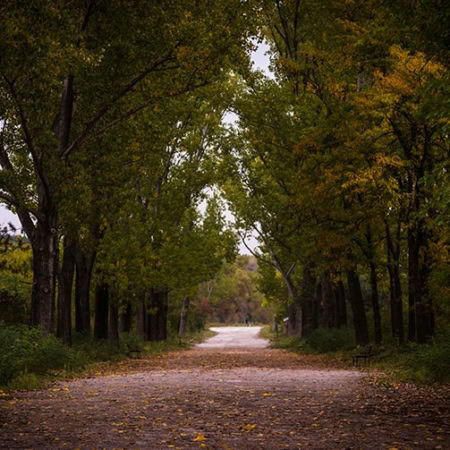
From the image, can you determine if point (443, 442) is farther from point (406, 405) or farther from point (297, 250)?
point (297, 250)

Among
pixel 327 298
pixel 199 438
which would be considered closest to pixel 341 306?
pixel 327 298

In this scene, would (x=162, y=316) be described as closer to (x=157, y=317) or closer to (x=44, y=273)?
(x=157, y=317)

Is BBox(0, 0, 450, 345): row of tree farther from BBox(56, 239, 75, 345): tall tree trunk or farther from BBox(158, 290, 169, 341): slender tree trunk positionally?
BBox(158, 290, 169, 341): slender tree trunk

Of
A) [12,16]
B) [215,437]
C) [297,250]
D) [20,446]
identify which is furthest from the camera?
[297,250]

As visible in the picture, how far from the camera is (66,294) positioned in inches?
854

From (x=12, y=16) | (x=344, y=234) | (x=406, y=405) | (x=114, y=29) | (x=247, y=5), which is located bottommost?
(x=406, y=405)

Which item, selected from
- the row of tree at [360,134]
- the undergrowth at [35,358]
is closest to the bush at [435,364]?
the row of tree at [360,134]

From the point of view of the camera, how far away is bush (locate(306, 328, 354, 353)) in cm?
2725

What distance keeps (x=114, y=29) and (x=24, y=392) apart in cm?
926

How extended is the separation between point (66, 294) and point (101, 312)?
5.12 m

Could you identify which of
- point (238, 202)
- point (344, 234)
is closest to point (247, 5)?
point (344, 234)

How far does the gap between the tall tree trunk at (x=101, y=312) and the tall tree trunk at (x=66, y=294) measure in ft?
8.29

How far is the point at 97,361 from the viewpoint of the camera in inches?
882

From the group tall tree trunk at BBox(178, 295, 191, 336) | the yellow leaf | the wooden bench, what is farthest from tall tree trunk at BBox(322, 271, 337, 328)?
tall tree trunk at BBox(178, 295, 191, 336)
